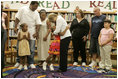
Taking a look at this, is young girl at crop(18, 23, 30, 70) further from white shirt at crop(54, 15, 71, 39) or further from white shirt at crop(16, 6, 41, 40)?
white shirt at crop(54, 15, 71, 39)

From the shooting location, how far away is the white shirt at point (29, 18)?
280cm

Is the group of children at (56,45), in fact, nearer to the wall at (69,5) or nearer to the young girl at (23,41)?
the young girl at (23,41)

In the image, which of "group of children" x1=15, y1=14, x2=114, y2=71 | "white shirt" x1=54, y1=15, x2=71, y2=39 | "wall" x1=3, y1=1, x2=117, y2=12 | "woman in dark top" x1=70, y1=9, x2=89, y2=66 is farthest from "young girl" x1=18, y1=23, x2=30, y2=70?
"wall" x1=3, y1=1, x2=117, y2=12

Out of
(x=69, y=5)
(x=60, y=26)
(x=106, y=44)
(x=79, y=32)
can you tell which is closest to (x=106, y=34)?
(x=106, y=44)

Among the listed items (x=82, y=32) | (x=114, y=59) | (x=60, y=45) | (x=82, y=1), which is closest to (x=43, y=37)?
(x=60, y=45)

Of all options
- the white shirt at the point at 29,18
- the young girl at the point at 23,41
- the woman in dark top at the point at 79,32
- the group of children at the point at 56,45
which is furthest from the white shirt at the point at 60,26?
the woman in dark top at the point at 79,32

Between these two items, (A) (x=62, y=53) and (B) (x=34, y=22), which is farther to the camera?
(B) (x=34, y=22)

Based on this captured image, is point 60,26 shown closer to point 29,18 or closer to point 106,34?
point 29,18

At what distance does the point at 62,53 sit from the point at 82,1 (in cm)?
292

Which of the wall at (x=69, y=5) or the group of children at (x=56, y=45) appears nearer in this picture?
the group of children at (x=56, y=45)

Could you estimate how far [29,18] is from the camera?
9.33 ft

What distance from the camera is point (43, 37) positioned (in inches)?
120

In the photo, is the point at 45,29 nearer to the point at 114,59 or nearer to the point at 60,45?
the point at 60,45

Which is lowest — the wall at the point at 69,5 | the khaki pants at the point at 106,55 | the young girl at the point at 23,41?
the khaki pants at the point at 106,55
